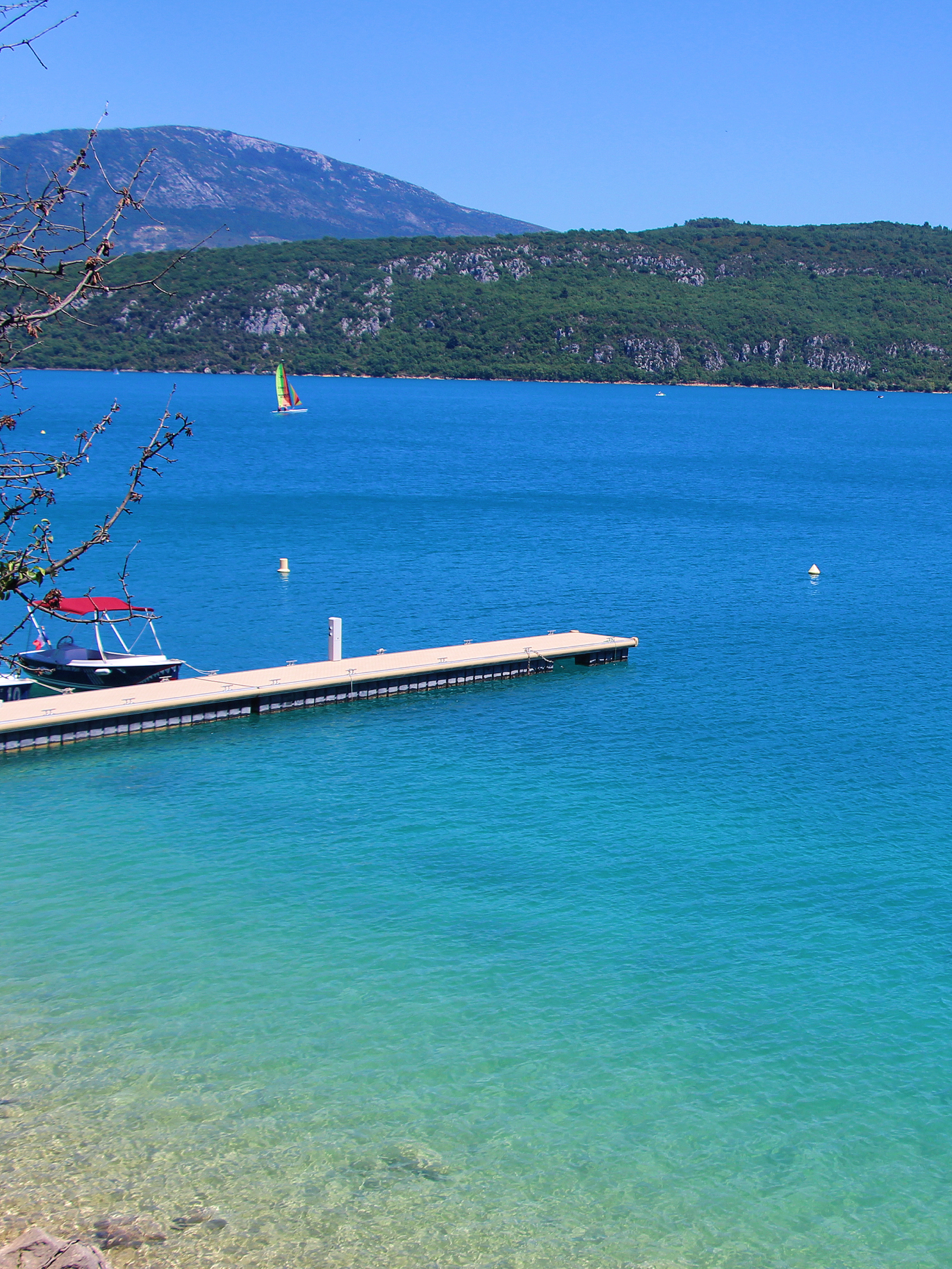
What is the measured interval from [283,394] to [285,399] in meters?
5.44

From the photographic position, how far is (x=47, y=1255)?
9477 mm

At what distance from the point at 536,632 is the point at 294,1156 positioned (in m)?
26.6

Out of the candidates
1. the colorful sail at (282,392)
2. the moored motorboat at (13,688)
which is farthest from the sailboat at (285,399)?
the moored motorboat at (13,688)

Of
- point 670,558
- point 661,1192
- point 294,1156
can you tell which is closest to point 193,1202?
point 294,1156

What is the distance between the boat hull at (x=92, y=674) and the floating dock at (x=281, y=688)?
485 millimetres

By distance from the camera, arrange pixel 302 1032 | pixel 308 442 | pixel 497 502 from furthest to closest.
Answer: pixel 308 442, pixel 497 502, pixel 302 1032

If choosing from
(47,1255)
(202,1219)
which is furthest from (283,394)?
(47,1255)

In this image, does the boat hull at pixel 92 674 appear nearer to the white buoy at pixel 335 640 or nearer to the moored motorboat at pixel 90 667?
the moored motorboat at pixel 90 667

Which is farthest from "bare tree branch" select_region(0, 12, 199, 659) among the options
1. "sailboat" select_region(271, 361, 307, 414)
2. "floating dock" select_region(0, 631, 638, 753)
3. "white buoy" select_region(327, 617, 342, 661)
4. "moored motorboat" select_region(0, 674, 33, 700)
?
"sailboat" select_region(271, 361, 307, 414)

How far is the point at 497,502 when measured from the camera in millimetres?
73750

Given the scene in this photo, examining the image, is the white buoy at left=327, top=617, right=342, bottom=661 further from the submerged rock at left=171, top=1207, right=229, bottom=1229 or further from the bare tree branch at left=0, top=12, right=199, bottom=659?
the bare tree branch at left=0, top=12, right=199, bottom=659

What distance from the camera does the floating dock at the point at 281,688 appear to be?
25547 millimetres

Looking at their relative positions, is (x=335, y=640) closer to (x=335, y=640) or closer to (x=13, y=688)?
(x=335, y=640)

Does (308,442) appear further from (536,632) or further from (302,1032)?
(302,1032)
